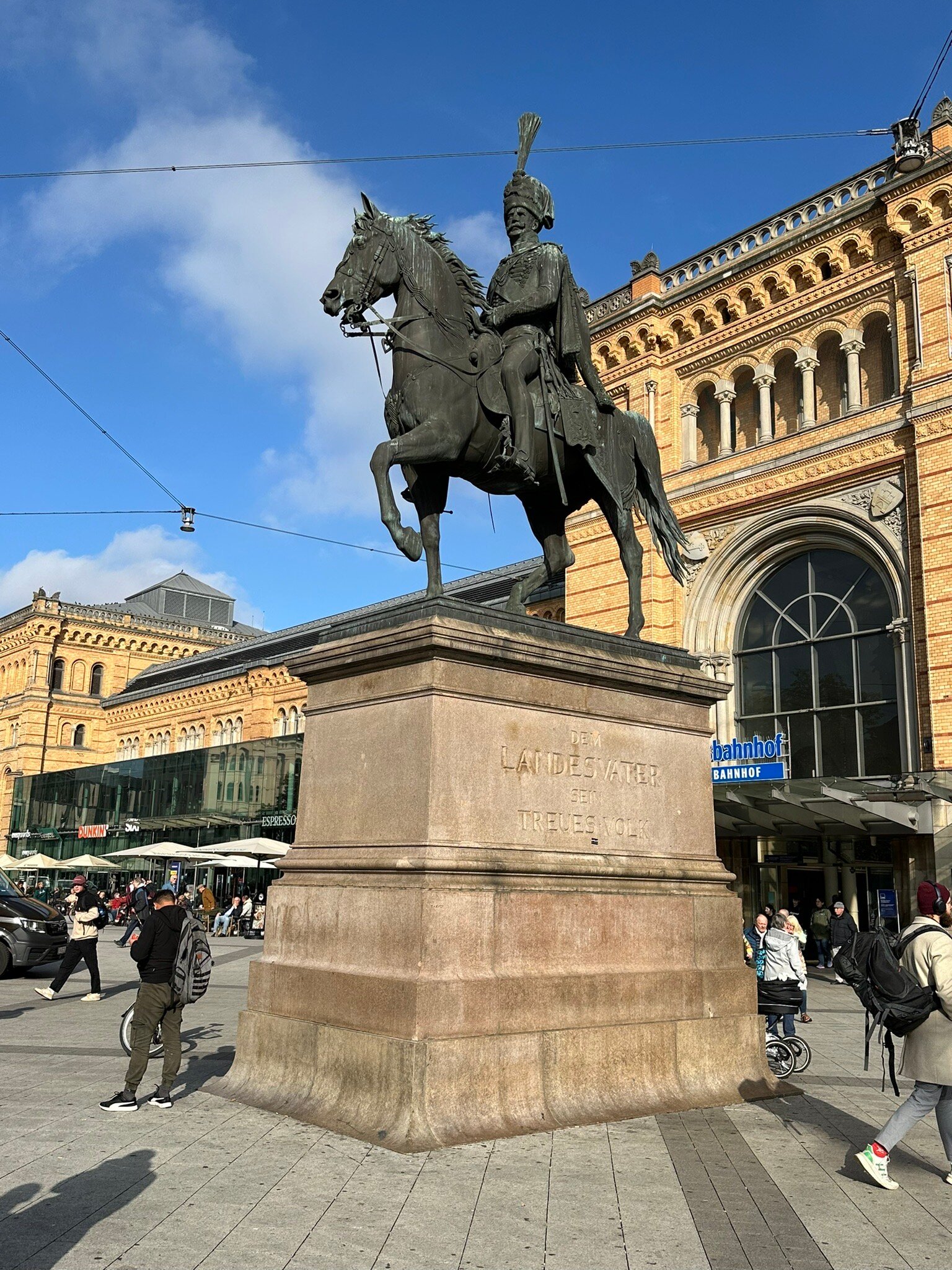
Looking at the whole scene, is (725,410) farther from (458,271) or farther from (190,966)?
(190,966)

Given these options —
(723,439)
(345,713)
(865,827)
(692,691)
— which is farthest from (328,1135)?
(723,439)

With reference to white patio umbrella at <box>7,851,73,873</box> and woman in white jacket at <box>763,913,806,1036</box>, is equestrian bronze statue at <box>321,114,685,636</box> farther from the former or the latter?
white patio umbrella at <box>7,851,73,873</box>

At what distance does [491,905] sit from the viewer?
7.46 meters

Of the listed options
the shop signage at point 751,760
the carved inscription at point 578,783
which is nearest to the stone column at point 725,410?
the shop signage at point 751,760

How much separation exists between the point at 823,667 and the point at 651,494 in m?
17.0

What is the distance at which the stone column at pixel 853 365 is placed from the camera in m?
26.5

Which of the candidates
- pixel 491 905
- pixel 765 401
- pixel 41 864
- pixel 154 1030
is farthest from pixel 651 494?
pixel 41 864

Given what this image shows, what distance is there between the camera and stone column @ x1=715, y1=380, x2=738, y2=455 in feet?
97.0

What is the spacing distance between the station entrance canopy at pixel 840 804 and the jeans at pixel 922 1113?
52.5ft

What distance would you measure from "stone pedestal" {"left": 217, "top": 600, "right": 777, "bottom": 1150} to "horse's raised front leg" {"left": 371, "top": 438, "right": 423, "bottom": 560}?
2.29ft

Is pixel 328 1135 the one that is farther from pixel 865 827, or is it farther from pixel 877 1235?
pixel 865 827

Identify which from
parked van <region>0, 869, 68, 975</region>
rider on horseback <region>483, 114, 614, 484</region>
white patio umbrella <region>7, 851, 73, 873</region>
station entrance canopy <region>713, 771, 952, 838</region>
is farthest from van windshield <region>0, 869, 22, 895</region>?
rider on horseback <region>483, 114, 614, 484</region>

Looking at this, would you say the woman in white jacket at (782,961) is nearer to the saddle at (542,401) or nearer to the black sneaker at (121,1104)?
the saddle at (542,401)

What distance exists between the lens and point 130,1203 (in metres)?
5.44
